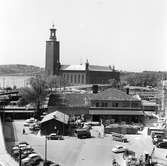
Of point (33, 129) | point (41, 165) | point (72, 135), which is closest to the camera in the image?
point (41, 165)

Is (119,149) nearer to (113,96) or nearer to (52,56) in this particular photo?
(113,96)

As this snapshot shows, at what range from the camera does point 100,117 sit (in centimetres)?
3136

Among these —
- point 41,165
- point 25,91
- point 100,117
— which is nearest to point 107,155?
point 41,165

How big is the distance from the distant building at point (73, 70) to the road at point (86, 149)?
44.3 metres

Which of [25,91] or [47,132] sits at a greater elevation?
[25,91]

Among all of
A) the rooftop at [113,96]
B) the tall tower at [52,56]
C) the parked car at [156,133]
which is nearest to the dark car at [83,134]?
the parked car at [156,133]

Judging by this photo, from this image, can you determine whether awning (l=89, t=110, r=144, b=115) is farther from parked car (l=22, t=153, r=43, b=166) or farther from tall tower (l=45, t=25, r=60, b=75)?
tall tower (l=45, t=25, r=60, b=75)

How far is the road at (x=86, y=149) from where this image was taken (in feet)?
64.0

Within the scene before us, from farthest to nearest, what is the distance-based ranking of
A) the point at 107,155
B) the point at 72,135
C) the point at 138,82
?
the point at 138,82, the point at 72,135, the point at 107,155

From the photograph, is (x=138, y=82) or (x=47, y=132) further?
(x=138, y=82)

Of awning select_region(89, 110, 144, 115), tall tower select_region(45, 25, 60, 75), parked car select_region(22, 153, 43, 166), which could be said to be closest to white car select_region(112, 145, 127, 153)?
parked car select_region(22, 153, 43, 166)

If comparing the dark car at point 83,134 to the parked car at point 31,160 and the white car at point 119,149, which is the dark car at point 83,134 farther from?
the parked car at point 31,160

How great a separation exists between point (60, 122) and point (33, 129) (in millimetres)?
2685

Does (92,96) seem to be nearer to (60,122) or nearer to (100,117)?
(100,117)
